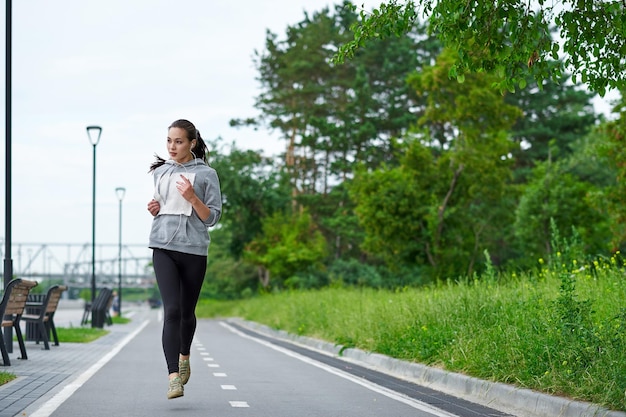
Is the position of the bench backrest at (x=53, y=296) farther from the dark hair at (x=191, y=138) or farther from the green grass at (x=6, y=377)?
the dark hair at (x=191, y=138)

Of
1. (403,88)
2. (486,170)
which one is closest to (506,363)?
(486,170)

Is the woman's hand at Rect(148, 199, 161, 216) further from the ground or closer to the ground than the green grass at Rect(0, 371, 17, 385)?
further from the ground

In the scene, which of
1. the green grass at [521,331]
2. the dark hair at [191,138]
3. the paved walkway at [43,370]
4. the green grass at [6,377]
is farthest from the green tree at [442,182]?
the dark hair at [191,138]

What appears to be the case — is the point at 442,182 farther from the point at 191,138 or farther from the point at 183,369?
the point at 183,369

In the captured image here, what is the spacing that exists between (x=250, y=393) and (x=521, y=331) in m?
2.94

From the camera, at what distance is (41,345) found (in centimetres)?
1978

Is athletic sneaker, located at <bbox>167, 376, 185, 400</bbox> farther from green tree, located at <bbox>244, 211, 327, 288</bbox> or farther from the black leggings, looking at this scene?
green tree, located at <bbox>244, 211, 327, 288</bbox>

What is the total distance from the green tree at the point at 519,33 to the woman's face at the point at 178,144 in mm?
1839

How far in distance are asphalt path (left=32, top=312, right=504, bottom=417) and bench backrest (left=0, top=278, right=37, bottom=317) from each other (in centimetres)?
136

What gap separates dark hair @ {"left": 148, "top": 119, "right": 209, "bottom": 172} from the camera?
335 inches

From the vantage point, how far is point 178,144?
847 centimetres

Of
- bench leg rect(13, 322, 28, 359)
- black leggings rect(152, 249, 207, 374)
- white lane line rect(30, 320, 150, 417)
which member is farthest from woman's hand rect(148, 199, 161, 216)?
bench leg rect(13, 322, 28, 359)

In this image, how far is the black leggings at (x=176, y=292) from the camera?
27.1 ft

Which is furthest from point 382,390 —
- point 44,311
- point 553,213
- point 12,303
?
point 553,213
